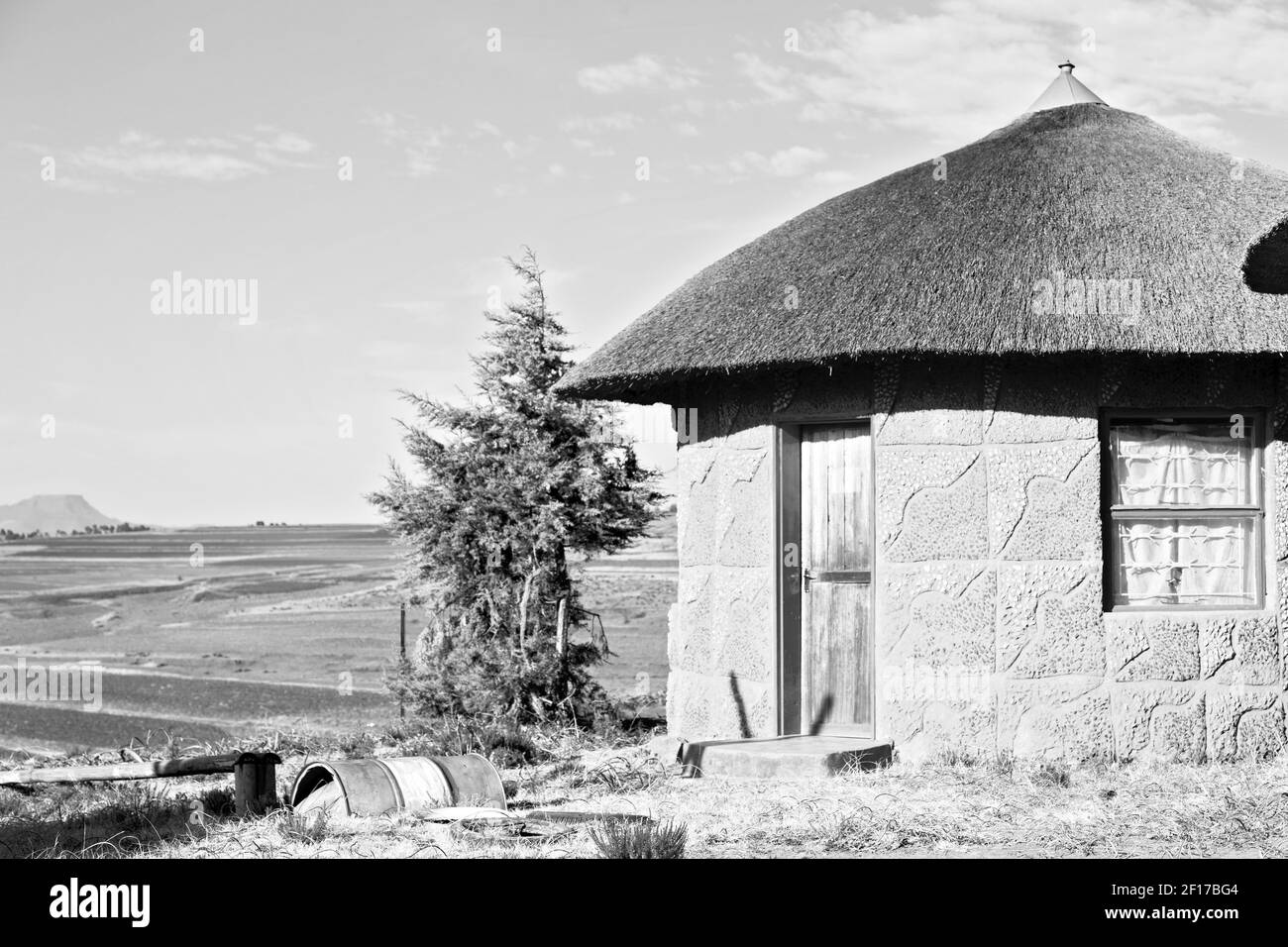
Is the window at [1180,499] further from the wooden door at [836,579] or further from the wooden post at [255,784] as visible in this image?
the wooden post at [255,784]

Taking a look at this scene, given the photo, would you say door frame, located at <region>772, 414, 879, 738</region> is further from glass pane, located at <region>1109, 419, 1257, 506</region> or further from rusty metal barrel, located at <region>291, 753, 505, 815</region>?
rusty metal barrel, located at <region>291, 753, 505, 815</region>

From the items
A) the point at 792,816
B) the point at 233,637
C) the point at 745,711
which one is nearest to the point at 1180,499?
the point at 745,711

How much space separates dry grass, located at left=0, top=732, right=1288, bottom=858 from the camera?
261 inches

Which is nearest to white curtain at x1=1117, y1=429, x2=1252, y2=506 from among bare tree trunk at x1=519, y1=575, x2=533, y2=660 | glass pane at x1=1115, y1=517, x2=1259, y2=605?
glass pane at x1=1115, y1=517, x2=1259, y2=605

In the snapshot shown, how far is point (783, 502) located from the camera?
9.51 metres

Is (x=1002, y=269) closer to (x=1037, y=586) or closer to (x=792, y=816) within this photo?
(x=1037, y=586)

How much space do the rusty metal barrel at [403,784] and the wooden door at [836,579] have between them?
2.65m

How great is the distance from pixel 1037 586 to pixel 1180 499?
3.73 ft

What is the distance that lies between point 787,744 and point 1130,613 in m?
2.31

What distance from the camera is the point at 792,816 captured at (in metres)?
7.38

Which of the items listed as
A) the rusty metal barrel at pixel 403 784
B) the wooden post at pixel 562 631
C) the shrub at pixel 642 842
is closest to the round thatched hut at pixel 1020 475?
the rusty metal barrel at pixel 403 784

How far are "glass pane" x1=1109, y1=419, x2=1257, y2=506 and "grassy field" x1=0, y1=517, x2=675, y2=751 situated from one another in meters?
5.22
